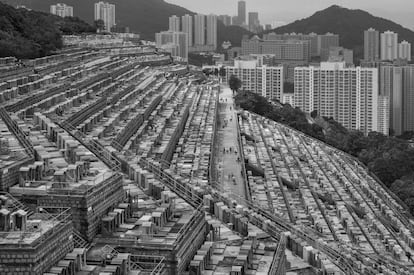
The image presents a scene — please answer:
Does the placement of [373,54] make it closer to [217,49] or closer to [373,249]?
[217,49]

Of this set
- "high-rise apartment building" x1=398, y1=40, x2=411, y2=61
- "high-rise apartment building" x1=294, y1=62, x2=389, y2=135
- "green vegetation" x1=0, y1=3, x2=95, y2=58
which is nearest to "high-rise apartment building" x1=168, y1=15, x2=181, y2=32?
"high-rise apartment building" x1=398, y1=40, x2=411, y2=61

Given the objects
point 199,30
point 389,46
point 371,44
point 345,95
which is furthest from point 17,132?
point 371,44

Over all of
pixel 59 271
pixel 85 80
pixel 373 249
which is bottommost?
pixel 373 249

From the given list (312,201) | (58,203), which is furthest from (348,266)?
(312,201)

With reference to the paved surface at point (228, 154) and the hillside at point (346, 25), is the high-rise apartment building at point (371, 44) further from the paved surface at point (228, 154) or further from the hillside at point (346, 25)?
the paved surface at point (228, 154)

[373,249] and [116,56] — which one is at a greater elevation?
[116,56]

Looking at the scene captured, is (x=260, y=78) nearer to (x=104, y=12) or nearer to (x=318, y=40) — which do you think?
(x=104, y=12)

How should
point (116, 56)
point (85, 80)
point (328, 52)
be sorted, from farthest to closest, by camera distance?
point (328, 52) < point (116, 56) < point (85, 80)

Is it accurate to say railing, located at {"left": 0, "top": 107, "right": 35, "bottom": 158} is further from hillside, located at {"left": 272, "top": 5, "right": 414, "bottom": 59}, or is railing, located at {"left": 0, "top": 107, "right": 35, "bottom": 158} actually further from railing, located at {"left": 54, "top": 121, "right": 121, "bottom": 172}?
hillside, located at {"left": 272, "top": 5, "right": 414, "bottom": 59}
